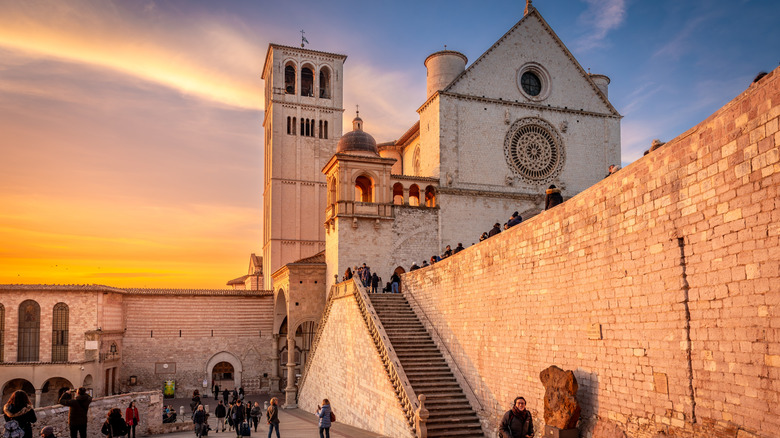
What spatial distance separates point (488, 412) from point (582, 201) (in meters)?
6.60

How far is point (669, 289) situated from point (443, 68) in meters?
22.2

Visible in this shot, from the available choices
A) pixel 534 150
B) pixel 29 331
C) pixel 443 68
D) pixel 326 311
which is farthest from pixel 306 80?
pixel 326 311

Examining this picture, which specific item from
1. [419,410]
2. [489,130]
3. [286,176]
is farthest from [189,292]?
[419,410]

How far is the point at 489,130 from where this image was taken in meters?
29.3

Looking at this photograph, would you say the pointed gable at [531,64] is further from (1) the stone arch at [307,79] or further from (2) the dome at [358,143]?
(1) the stone arch at [307,79]

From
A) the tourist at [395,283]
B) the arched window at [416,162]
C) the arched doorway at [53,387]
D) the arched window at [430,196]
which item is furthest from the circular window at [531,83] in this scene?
the arched doorway at [53,387]

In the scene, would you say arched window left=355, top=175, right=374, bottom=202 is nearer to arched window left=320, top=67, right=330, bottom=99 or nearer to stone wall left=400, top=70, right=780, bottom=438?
stone wall left=400, top=70, right=780, bottom=438

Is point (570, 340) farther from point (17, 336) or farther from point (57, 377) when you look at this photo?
point (17, 336)

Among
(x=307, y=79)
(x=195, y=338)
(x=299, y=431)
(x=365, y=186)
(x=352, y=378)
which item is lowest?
(x=299, y=431)

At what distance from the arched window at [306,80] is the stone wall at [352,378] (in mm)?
31376

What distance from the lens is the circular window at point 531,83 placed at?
30203 millimetres

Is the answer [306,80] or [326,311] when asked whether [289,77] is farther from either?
[326,311]

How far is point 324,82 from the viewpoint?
53.2 meters

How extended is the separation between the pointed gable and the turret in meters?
0.64
